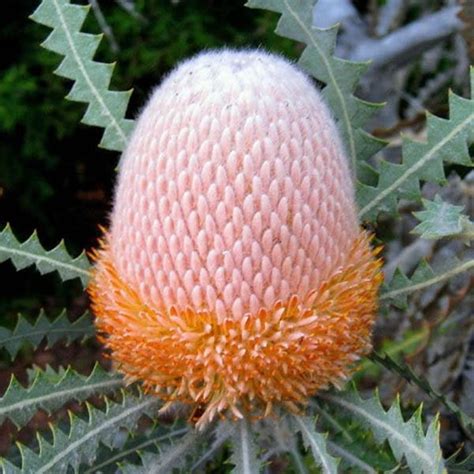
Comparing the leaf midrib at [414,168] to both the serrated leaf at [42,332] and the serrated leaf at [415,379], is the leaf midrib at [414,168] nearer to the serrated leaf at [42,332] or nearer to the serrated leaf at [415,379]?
the serrated leaf at [415,379]

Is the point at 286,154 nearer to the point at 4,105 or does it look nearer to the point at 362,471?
the point at 362,471

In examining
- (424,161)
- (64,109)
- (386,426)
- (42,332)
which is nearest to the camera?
(386,426)

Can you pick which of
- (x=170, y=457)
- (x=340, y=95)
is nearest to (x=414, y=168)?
(x=340, y=95)

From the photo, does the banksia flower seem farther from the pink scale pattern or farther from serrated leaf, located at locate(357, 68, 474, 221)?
serrated leaf, located at locate(357, 68, 474, 221)

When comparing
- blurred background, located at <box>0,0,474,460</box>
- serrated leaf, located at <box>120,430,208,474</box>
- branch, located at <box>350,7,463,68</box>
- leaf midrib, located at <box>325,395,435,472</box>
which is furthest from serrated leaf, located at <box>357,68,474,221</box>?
branch, located at <box>350,7,463,68</box>

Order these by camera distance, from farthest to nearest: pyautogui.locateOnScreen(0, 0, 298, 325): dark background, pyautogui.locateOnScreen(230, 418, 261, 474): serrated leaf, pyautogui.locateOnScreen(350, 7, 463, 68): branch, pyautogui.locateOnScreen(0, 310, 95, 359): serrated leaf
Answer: pyautogui.locateOnScreen(0, 0, 298, 325): dark background < pyautogui.locateOnScreen(350, 7, 463, 68): branch < pyautogui.locateOnScreen(0, 310, 95, 359): serrated leaf < pyautogui.locateOnScreen(230, 418, 261, 474): serrated leaf

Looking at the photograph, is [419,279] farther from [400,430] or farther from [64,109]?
[64,109]
